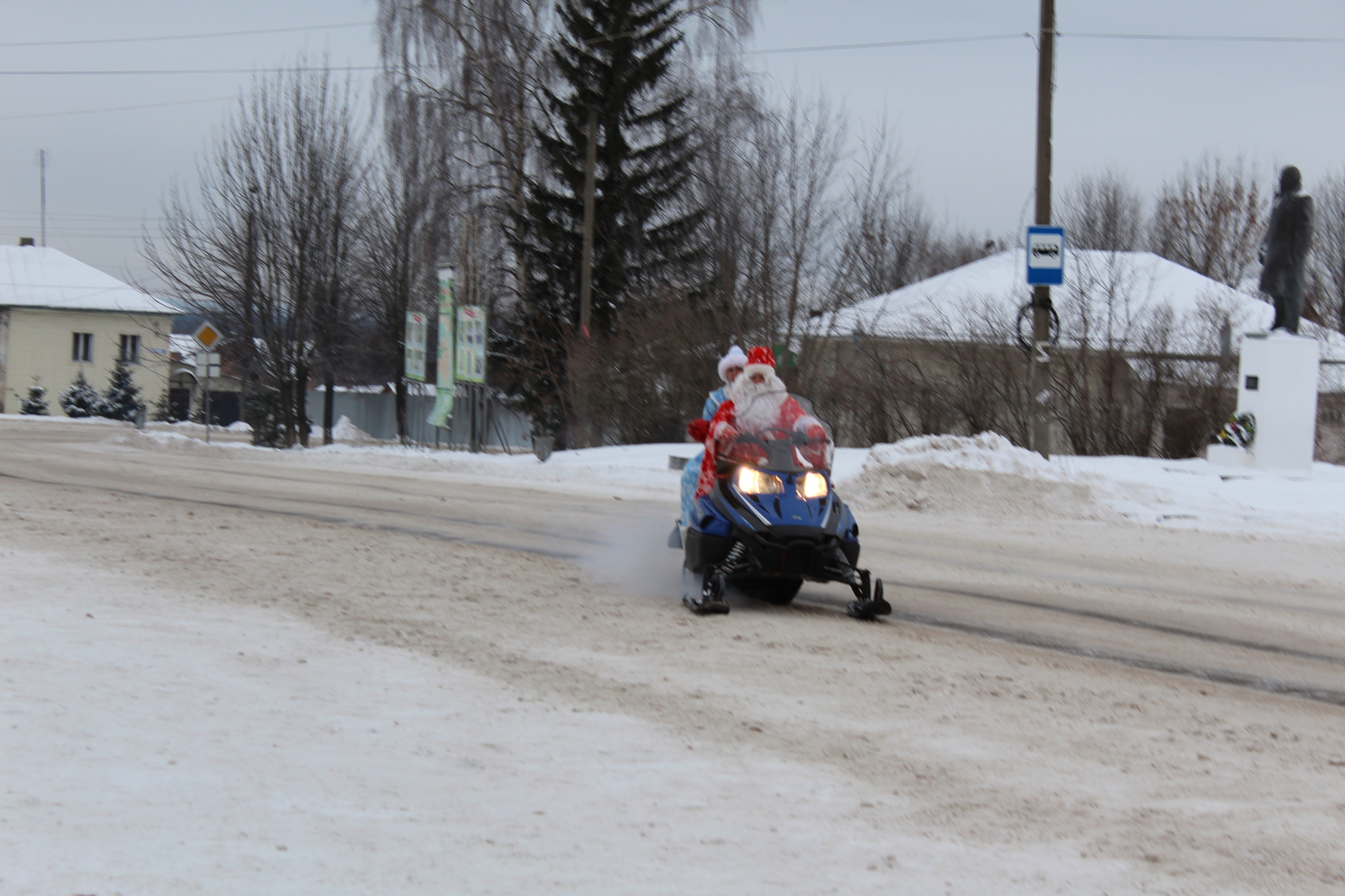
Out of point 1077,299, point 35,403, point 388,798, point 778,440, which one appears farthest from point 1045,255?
point 35,403

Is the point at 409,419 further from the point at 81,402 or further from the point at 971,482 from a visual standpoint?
the point at 971,482

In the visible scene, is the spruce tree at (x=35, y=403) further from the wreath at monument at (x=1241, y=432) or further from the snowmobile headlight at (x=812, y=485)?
the snowmobile headlight at (x=812, y=485)

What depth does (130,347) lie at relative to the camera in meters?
76.7

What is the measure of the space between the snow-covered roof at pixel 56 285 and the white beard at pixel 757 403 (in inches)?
2778

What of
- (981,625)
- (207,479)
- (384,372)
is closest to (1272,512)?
(981,625)

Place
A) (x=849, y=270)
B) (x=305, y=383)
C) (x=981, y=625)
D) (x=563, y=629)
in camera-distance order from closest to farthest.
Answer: (x=563, y=629)
(x=981, y=625)
(x=849, y=270)
(x=305, y=383)

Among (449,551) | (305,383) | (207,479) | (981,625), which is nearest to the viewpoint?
(981,625)

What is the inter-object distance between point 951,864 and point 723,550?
480 cm

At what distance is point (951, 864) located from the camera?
416 centimetres

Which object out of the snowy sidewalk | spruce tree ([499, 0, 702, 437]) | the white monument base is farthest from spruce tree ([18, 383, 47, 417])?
the snowy sidewalk

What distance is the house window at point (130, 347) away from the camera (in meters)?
76.0

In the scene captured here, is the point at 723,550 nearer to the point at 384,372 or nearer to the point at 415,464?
the point at 415,464

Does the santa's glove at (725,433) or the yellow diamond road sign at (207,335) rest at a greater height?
the yellow diamond road sign at (207,335)

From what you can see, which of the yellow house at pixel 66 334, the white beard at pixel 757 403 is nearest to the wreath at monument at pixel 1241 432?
the white beard at pixel 757 403
